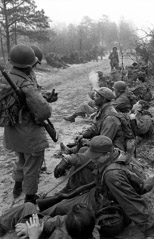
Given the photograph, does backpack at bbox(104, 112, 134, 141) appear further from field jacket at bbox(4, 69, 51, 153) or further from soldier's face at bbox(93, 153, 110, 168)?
soldier's face at bbox(93, 153, 110, 168)

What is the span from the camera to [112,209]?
9.25 ft

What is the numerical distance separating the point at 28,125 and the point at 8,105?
32 cm

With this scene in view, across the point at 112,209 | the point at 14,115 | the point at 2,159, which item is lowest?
the point at 2,159

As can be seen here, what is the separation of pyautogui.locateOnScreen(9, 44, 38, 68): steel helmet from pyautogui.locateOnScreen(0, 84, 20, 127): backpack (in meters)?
0.30

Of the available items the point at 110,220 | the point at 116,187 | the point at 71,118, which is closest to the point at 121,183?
the point at 116,187

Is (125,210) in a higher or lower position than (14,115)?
lower

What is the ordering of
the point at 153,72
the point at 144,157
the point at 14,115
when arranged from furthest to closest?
1. the point at 153,72
2. the point at 144,157
3. the point at 14,115

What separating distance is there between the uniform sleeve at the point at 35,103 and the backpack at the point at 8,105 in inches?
5.1

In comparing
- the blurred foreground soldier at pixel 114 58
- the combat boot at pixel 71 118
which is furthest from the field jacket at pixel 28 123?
the blurred foreground soldier at pixel 114 58

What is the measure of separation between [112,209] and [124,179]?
35 cm

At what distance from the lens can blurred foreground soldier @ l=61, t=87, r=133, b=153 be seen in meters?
3.84

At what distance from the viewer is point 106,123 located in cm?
388

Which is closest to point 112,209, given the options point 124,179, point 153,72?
point 124,179

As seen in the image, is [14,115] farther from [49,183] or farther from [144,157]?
[144,157]
